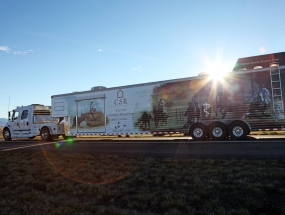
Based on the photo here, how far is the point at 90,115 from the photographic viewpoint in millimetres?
18188

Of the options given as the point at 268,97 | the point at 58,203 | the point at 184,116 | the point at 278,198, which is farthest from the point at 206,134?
the point at 58,203

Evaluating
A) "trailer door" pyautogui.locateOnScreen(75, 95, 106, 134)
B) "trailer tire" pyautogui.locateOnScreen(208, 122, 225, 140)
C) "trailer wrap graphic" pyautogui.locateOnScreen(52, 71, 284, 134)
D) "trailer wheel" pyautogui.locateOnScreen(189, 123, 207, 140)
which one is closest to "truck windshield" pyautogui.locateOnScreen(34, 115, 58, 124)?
"trailer wrap graphic" pyautogui.locateOnScreen(52, 71, 284, 134)

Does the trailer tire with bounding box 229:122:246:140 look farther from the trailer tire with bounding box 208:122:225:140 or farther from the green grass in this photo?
the green grass

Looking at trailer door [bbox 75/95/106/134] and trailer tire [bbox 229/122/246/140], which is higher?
trailer door [bbox 75/95/106/134]

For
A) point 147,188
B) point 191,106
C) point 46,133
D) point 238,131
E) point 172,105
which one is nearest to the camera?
point 147,188

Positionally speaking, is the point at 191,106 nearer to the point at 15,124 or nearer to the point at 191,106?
the point at 191,106

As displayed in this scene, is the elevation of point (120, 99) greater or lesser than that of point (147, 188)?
greater

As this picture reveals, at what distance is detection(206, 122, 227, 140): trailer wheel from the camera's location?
13852 mm

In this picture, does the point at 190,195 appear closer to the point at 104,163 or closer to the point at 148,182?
the point at 148,182

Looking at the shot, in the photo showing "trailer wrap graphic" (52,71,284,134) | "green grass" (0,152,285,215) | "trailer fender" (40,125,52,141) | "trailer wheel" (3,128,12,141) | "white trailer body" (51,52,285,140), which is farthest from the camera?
"trailer wheel" (3,128,12,141)

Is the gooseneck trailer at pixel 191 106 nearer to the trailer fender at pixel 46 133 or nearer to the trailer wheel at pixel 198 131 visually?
the trailer wheel at pixel 198 131

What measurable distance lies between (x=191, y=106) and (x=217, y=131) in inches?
79.6

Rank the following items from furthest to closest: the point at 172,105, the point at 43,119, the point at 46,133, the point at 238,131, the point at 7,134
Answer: the point at 7,134 → the point at 43,119 → the point at 46,133 → the point at 172,105 → the point at 238,131

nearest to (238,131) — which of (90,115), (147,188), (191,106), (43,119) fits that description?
(191,106)
